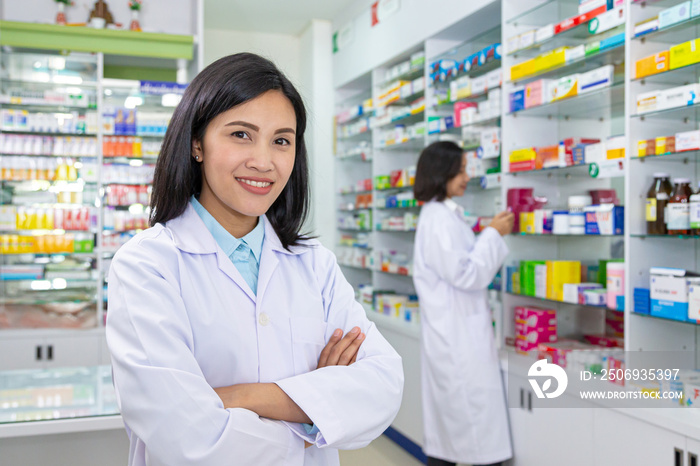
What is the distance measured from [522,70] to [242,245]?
8.65 feet

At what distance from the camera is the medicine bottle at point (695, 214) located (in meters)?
2.51

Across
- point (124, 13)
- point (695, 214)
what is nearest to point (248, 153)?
point (695, 214)

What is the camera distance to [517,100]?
12.1ft

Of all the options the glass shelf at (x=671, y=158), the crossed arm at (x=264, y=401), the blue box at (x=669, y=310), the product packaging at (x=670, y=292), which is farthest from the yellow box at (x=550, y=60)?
the crossed arm at (x=264, y=401)

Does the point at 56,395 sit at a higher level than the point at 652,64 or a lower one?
lower

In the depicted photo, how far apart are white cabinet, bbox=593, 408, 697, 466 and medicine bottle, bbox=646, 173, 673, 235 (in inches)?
32.6

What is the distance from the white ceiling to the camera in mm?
6355

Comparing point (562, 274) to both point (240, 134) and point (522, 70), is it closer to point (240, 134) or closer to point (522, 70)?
point (522, 70)

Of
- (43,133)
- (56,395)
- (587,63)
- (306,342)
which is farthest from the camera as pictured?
(43,133)

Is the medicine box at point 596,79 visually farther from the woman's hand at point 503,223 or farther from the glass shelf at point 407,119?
the glass shelf at point 407,119

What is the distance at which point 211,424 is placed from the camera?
1251 millimetres

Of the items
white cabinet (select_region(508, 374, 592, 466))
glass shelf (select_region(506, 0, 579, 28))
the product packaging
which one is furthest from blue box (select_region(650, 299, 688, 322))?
glass shelf (select_region(506, 0, 579, 28))

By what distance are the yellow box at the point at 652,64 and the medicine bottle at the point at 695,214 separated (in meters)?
0.57

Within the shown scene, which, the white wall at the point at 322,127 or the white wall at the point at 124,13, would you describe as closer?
the white wall at the point at 124,13
